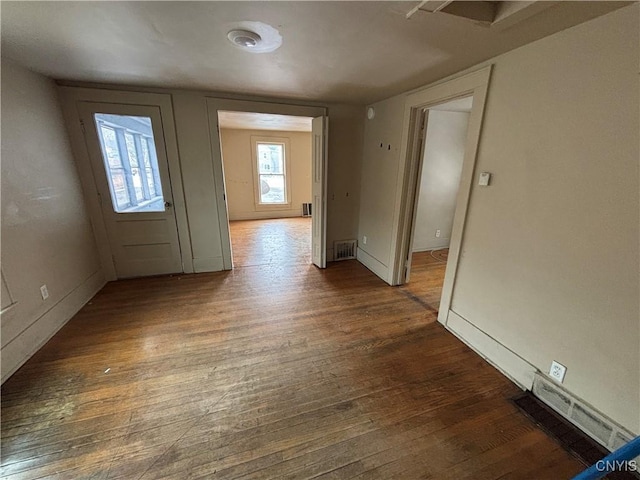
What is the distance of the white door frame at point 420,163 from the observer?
2023 millimetres

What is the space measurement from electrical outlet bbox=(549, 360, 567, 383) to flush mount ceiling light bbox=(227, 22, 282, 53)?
2.67 metres

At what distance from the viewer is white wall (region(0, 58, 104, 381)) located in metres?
1.96

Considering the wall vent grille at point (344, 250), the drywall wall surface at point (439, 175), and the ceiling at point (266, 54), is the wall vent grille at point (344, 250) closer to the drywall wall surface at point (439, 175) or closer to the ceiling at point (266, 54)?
the drywall wall surface at point (439, 175)

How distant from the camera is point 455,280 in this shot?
7.73 ft

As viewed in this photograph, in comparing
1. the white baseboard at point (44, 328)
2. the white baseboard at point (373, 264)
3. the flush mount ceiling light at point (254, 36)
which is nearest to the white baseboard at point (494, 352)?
the white baseboard at point (373, 264)

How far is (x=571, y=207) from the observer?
150 cm

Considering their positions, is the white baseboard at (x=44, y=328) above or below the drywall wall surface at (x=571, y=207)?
below

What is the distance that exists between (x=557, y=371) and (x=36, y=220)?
405cm

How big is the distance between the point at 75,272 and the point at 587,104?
4268 mm

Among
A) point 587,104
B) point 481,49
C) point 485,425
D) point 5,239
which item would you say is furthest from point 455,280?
point 5,239

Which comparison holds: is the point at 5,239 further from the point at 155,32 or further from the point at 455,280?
the point at 455,280

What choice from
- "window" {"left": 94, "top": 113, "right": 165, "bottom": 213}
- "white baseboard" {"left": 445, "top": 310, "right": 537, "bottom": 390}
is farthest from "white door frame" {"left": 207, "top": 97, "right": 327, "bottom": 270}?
"white baseboard" {"left": 445, "top": 310, "right": 537, "bottom": 390}

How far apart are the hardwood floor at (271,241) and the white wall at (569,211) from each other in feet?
8.86

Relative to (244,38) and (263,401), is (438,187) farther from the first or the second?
(263,401)
